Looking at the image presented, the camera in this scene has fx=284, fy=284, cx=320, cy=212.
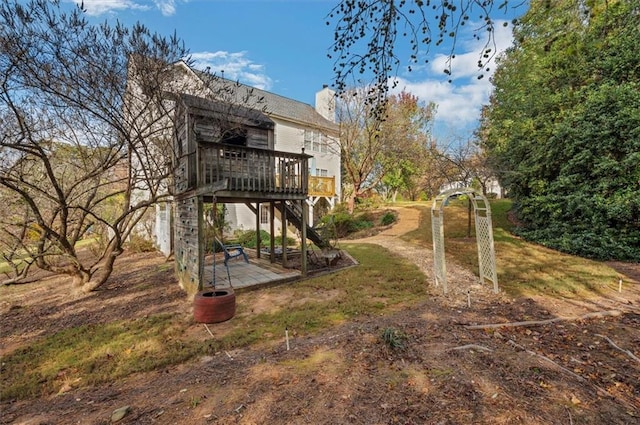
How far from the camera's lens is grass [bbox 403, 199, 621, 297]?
6520 millimetres

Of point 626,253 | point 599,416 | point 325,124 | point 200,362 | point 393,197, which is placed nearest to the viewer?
point 599,416

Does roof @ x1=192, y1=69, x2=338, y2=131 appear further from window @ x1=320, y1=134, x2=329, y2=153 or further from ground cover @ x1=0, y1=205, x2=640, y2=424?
ground cover @ x1=0, y1=205, x2=640, y2=424

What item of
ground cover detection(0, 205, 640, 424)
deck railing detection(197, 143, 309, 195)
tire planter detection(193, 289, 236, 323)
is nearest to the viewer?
ground cover detection(0, 205, 640, 424)

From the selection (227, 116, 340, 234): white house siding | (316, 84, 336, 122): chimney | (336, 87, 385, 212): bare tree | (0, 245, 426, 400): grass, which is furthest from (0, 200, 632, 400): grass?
(316, 84, 336, 122): chimney

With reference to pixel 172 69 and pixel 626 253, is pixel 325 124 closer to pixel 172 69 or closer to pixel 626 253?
pixel 172 69

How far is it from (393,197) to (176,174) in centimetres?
2426

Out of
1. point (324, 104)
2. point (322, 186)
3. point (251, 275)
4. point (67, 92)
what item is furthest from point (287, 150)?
point (67, 92)

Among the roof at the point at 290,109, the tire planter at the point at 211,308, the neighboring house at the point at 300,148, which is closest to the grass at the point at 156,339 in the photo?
the tire planter at the point at 211,308

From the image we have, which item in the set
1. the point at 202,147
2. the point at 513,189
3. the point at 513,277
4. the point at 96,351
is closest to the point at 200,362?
the point at 96,351

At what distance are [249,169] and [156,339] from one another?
3.77 m

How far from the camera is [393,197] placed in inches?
1150

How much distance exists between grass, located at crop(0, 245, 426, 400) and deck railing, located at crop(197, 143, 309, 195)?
2.53m

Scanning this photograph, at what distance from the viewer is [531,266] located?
834cm

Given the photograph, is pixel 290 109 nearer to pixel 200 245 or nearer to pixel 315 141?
pixel 315 141
